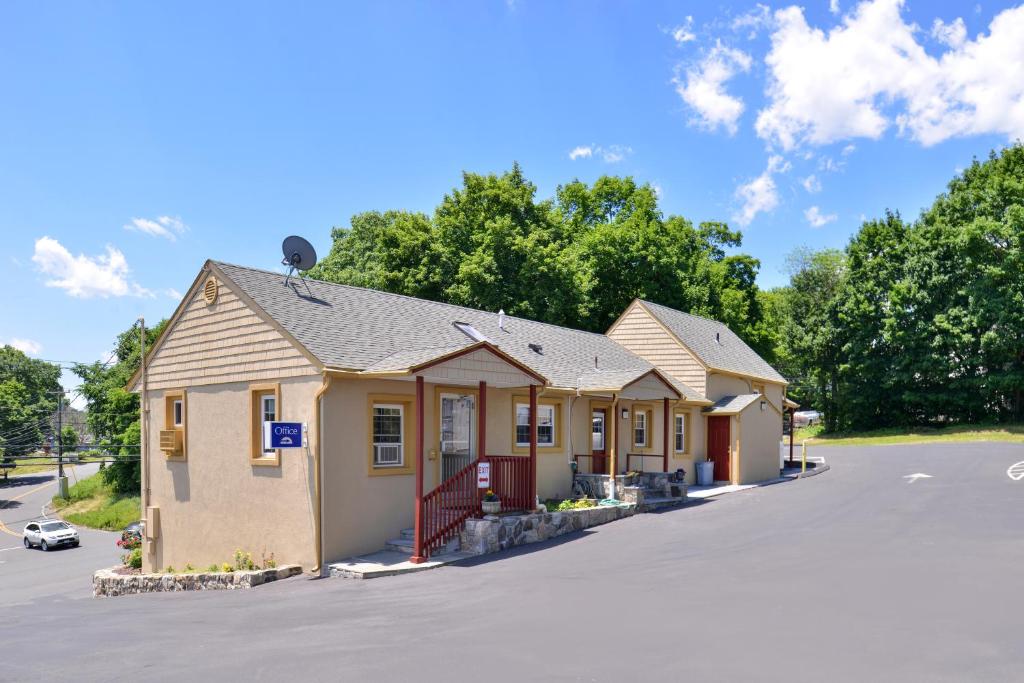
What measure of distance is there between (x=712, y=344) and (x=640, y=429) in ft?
24.3

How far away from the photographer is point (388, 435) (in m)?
14.4

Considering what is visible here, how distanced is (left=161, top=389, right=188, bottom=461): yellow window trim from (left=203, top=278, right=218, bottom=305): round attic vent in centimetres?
234

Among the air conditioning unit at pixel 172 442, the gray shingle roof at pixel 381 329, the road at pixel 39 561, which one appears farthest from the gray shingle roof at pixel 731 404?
the road at pixel 39 561

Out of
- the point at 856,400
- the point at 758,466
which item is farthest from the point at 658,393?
the point at 856,400

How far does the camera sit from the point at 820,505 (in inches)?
752

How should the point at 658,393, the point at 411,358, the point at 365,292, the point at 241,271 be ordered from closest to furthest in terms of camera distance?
the point at 411,358 < the point at 241,271 < the point at 365,292 < the point at 658,393

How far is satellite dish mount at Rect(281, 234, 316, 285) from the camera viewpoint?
16531 millimetres

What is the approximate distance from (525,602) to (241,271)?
999cm

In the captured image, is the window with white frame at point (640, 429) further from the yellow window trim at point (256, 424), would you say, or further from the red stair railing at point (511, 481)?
the yellow window trim at point (256, 424)

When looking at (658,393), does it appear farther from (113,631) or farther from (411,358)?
(113,631)

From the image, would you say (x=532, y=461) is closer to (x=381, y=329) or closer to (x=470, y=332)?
(x=381, y=329)

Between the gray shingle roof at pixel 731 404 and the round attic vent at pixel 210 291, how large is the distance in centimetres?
1697

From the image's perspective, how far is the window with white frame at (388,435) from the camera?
14227mm

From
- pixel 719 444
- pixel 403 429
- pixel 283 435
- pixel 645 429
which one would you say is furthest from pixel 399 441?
pixel 719 444
